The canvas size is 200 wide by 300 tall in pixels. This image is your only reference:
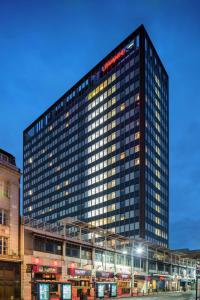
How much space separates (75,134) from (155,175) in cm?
4902

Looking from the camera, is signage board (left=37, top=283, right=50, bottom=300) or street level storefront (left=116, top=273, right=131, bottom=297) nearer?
signage board (left=37, top=283, right=50, bottom=300)

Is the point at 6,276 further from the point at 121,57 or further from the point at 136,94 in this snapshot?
the point at 121,57

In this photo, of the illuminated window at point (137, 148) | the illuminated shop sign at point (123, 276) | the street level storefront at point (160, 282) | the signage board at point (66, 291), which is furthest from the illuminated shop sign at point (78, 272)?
the illuminated window at point (137, 148)

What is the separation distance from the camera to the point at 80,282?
225 ft

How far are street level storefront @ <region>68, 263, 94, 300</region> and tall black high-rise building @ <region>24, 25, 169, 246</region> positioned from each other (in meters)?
79.0

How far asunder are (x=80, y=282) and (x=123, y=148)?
328 ft

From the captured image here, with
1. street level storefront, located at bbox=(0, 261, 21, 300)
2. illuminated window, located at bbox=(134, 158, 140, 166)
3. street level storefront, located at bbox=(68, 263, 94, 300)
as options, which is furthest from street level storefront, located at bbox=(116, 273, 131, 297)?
illuminated window, located at bbox=(134, 158, 140, 166)

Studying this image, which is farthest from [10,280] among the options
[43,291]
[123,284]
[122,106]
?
[122,106]

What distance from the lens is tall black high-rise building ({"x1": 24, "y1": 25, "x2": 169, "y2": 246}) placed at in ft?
513

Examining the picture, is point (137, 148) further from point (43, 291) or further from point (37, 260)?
point (43, 291)

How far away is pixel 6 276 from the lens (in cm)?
5081

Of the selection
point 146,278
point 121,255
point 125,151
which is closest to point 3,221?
point 121,255

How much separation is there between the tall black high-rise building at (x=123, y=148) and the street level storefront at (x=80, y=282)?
7898cm

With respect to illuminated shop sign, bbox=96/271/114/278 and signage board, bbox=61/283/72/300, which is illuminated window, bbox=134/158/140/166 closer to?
illuminated shop sign, bbox=96/271/114/278
